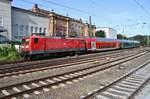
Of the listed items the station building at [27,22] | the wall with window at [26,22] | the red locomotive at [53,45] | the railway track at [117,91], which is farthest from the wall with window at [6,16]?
the railway track at [117,91]

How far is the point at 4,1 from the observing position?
42094mm

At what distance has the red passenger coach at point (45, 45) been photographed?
2572 cm

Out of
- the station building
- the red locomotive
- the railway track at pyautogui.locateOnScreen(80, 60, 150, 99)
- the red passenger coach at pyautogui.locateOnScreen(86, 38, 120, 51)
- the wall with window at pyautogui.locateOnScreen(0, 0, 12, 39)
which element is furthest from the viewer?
the station building

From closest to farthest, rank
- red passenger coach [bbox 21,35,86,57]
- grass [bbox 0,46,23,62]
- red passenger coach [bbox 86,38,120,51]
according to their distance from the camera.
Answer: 1. red passenger coach [bbox 21,35,86,57]
2. grass [bbox 0,46,23,62]
3. red passenger coach [bbox 86,38,120,51]

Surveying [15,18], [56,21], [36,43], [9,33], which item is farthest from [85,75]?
[56,21]

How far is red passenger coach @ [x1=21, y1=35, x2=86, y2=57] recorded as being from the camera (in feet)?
84.4

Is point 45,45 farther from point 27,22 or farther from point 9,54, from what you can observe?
point 27,22

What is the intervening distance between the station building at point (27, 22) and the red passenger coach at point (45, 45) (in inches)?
207

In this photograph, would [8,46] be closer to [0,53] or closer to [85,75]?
[0,53]

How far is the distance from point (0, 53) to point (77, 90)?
20.2 metres

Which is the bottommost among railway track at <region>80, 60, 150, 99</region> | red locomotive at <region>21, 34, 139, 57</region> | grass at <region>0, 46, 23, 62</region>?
railway track at <region>80, 60, 150, 99</region>

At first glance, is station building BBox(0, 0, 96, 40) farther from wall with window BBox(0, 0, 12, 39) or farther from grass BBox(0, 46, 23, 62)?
grass BBox(0, 46, 23, 62)

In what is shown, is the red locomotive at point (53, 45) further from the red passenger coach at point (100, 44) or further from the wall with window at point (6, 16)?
the wall with window at point (6, 16)

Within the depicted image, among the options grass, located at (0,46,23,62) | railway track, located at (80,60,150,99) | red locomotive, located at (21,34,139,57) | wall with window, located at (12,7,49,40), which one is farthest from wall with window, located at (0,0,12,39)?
railway track, located at (80,60,150,99)
